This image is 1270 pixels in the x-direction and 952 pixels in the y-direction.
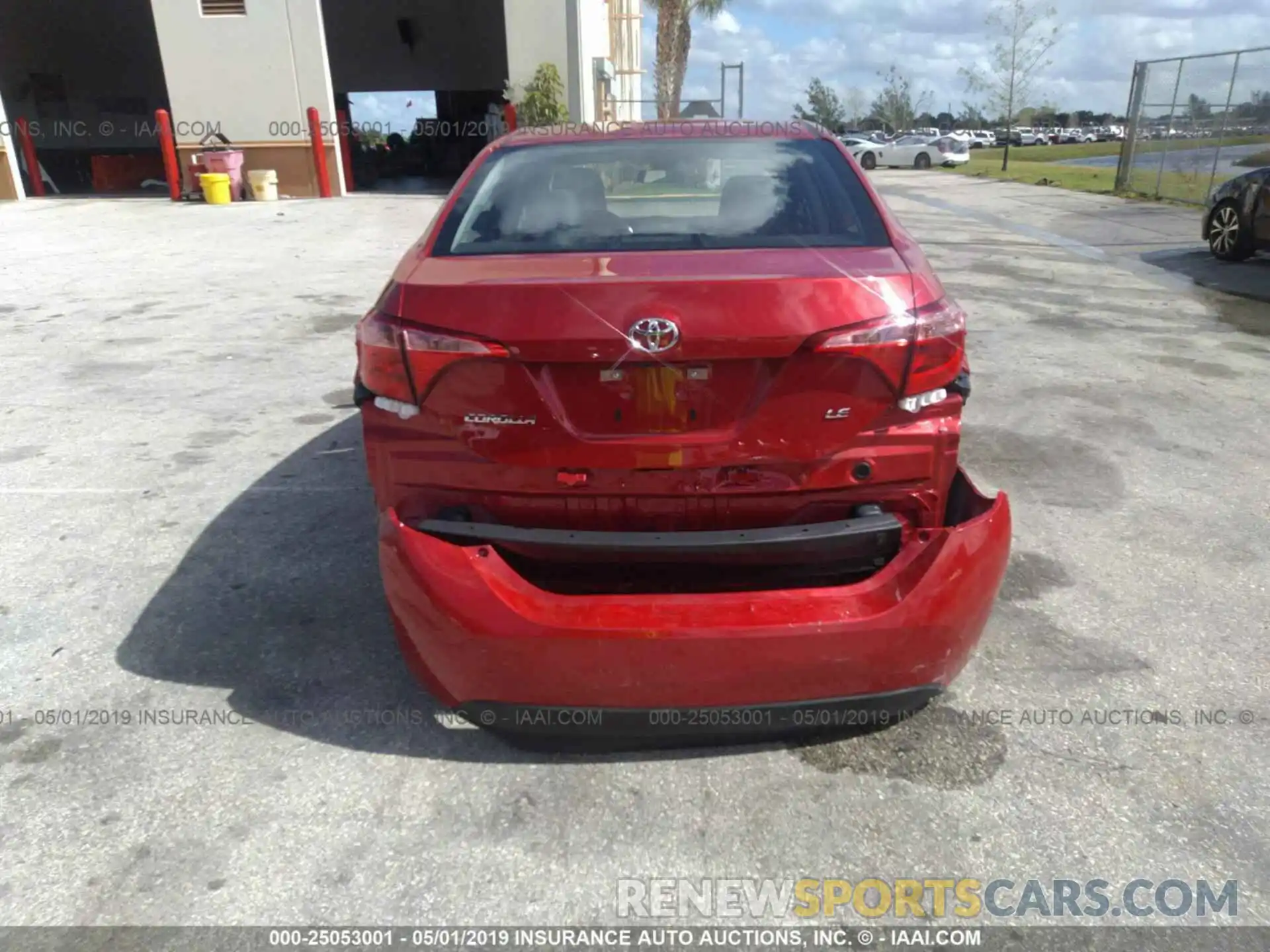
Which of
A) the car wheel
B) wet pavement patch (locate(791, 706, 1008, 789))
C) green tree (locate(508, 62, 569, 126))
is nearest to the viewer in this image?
wet pavement patch (locate(791, 706, 1008, 789))

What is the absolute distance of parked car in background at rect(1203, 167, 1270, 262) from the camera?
10469 millimetres

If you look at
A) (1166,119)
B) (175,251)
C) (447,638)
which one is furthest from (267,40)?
(447,638)

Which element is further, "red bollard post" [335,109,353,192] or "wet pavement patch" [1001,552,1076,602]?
"red bollard post" [335,109,353,192]

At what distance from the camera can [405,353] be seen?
7.90 feet

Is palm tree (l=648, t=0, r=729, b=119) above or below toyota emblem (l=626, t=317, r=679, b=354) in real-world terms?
above

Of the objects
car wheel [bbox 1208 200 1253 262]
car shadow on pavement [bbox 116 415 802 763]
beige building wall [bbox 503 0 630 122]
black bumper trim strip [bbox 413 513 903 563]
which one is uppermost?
beige building wall [bbox 503 0 630 122]

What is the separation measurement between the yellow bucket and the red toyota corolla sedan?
19.3 meters

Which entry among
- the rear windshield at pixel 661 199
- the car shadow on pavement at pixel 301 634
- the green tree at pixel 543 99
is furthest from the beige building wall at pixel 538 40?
the rear windshield at pixel 661 199

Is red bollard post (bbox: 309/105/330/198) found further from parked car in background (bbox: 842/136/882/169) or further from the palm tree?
parked car in background (bbox: 842/136/882/169)

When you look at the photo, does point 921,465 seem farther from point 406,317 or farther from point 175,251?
point 175,251

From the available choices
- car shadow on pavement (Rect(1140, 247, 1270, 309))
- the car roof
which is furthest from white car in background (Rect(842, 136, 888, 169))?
the car roof

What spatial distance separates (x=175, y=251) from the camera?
1292 cm

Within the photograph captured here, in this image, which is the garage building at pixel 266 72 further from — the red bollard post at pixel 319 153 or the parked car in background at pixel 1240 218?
the parked car in background at pixel 1240 218

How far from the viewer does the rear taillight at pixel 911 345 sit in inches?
91.7
